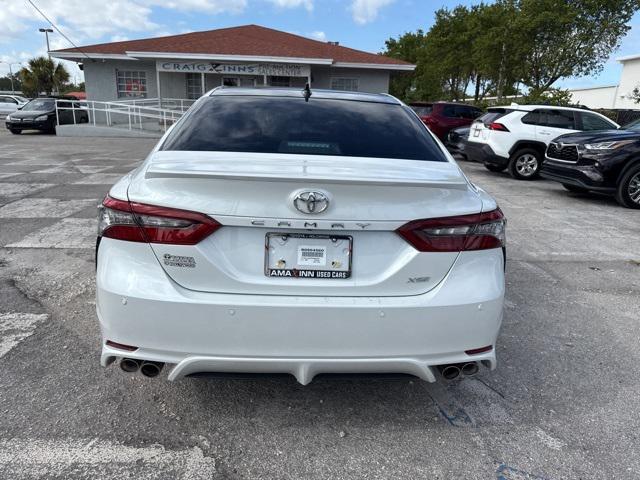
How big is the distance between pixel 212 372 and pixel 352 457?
79 cm

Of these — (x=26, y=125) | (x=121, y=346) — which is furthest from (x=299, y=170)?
(x=26, y=125)

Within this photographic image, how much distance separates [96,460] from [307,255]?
1.36 m

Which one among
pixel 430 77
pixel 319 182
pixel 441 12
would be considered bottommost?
pixel 319 182

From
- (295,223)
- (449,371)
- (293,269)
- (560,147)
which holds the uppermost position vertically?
(295,223)

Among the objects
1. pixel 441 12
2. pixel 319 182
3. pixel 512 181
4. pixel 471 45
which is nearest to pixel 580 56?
pixel 471 45

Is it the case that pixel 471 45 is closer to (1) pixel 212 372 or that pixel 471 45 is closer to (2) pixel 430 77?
(2) pixel 430 77

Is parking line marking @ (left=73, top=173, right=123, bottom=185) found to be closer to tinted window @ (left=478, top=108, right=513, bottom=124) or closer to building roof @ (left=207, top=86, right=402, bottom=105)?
building roof @ (left=207, top=86, right=402, bottom=105)

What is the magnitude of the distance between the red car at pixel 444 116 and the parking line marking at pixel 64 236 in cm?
1234

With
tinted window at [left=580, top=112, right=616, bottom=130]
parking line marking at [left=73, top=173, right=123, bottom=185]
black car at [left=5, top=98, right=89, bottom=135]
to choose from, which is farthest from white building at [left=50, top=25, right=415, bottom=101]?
parking line marking at [left=73, top=173, right=123, bottom=185]

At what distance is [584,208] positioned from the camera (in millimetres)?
8539

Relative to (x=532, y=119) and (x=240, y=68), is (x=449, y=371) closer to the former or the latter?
(x=532, y=119)

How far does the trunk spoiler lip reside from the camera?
214cm

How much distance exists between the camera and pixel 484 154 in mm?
11812

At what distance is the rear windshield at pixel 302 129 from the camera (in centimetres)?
263
